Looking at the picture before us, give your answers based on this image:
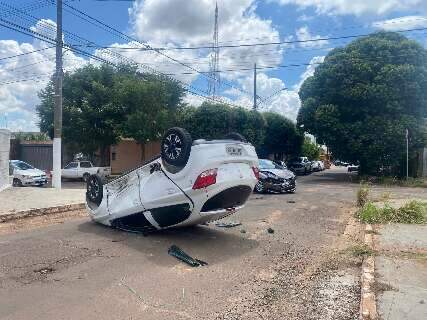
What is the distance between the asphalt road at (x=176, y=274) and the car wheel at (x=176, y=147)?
1487 millimetres

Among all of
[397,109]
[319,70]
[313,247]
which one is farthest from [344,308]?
[319,70]

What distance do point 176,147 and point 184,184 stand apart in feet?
2.09

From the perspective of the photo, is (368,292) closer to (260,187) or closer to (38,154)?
(260,187)

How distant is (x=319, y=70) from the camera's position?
29.5 meters

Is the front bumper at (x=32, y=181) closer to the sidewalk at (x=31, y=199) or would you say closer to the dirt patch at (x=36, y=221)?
the sidewalk at (x=31, y=199)

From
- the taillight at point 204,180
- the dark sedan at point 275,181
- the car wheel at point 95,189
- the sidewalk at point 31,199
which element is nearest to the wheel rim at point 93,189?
the car wheel at point 95,189

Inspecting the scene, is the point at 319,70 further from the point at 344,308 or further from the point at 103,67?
the point at 344,308

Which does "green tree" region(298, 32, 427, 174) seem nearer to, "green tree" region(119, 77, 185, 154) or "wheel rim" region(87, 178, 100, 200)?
"green tree" region(119, 77, 185, 154)

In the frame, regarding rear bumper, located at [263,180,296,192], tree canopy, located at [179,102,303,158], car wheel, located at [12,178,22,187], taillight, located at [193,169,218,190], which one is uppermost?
tree canopy, located at [179,102,303,158]

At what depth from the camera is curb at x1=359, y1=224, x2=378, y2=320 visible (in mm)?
4600

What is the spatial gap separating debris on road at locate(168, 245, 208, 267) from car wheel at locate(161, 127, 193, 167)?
1.38 m

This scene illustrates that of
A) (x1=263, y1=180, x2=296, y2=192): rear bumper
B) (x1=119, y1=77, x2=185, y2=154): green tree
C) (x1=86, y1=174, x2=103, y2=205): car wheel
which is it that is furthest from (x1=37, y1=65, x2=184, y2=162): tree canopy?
(x1=86, y1=174, x2=103, y2=205): car wheel

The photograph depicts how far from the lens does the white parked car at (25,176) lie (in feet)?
74.5

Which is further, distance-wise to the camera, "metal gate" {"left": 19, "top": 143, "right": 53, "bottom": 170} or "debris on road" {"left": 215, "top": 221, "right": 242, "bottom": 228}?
"metal gate" {"left": 19, "top": 143, "right": 53, "bottom": 170}
